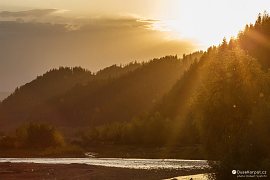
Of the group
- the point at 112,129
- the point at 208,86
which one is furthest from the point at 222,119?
the point at 112,129

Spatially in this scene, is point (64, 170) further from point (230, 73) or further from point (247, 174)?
point (247, 174)

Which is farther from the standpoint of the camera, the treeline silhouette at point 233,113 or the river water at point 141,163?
the river water at point 141,163

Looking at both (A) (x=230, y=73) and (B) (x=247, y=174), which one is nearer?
(B) (x=247, y=174)

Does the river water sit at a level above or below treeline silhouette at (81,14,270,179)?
below

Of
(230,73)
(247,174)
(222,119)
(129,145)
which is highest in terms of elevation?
(230,73)

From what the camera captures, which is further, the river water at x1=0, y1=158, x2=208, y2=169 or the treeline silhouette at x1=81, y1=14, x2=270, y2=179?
the river water at x1=0, y1=158, x2=208, y2=169

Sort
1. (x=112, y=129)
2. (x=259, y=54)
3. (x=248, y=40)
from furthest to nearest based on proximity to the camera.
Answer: (x=112, y=129)
(x=248, y=40)
(x=259, y=54)

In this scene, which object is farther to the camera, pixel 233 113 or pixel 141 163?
pixel 141 163

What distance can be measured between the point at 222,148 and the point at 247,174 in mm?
6994

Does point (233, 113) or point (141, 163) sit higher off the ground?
point (233, 113)

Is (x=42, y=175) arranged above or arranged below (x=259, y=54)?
below

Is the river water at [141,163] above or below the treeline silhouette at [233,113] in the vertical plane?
below

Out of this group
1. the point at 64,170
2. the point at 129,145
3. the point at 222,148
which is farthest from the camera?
the point at 129,145

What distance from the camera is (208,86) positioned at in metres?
55.5
